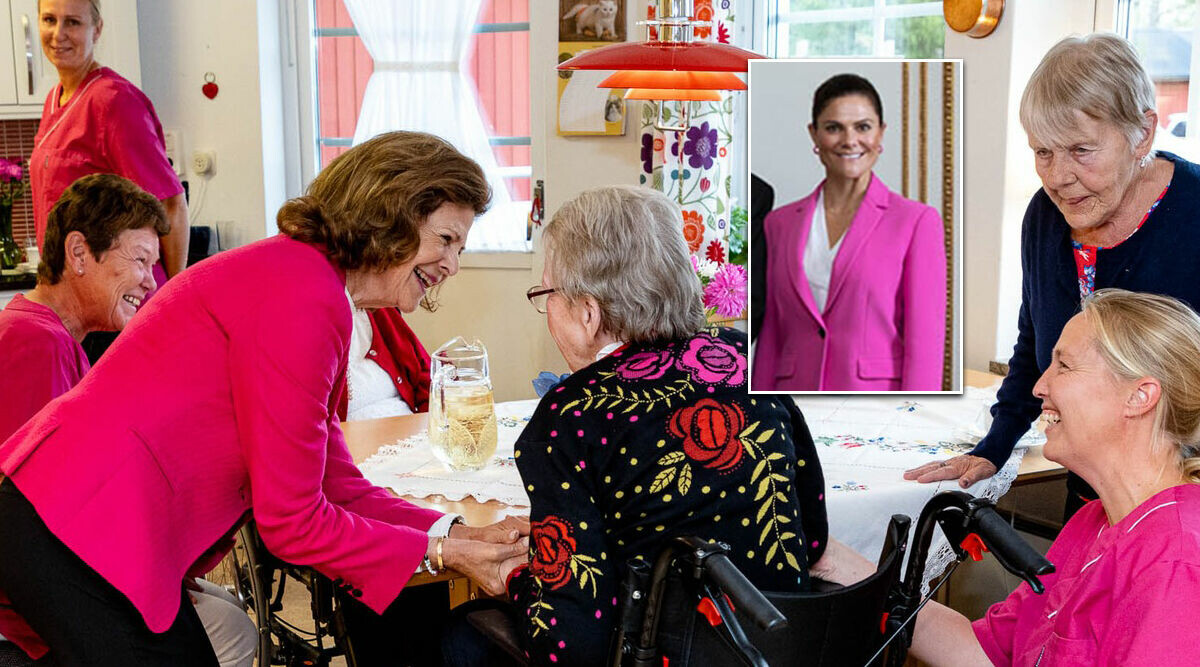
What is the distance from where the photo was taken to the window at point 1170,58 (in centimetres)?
267

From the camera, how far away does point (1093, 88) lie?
1482 mm

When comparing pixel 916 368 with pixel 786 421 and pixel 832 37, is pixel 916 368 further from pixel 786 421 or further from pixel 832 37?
pixel 832 37

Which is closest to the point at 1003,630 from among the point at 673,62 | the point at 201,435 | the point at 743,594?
the point at 743,594

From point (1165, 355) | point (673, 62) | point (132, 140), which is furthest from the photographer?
point (132, 140)

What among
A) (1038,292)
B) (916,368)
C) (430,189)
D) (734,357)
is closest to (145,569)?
(430,189)

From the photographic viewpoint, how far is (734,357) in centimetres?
135

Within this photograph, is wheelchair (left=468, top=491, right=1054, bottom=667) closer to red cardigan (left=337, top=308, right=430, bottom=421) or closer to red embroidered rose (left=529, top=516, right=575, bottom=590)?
red embroidered rose (left=529, top=516, right=575, bottom=590)

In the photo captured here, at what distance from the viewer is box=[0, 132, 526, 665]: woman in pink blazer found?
4.35 feet

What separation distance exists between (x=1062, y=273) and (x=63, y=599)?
1433 mm

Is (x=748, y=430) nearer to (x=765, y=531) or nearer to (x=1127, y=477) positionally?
(x=765, y=531)

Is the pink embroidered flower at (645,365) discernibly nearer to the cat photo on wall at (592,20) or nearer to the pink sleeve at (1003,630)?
the pink sleeve at (1003,630)

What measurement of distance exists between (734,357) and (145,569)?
2.47ft

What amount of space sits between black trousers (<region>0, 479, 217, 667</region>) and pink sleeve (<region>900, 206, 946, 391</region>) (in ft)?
3.06

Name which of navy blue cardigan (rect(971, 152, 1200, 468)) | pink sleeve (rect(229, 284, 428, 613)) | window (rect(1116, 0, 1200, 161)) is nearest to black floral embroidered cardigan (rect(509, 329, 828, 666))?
pink sleeve (rect(229, 284, 428, 613))
